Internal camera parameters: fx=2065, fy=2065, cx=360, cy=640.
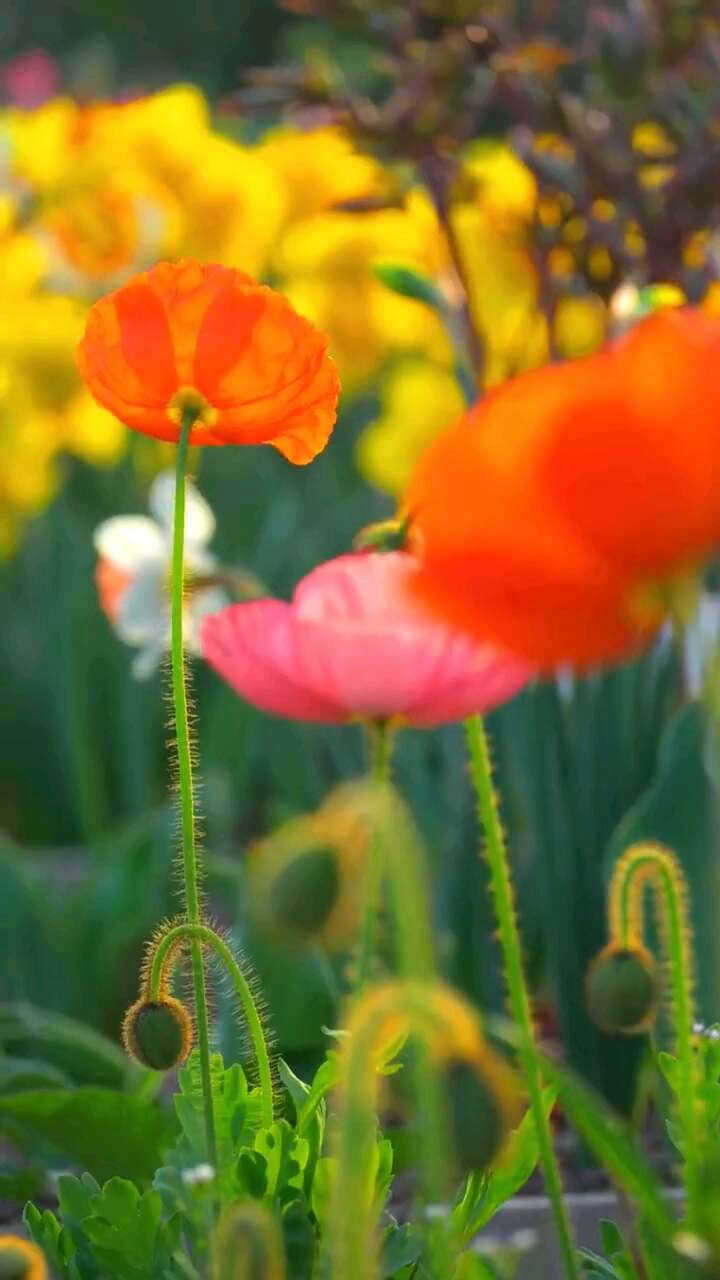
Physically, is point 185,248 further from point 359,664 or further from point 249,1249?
point 249,1249

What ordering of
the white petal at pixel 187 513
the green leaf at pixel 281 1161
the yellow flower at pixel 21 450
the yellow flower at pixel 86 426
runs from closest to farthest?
1. the green leaf at pixel 281 1161
2. the white petal at pixel 187 513
3. the yellow flower at pixel 21 450
4. the yellow flower at pixel 86 426

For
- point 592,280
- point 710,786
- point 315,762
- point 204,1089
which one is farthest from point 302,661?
point 315,762

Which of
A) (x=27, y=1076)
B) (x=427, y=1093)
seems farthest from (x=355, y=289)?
(x=427, y=1093)

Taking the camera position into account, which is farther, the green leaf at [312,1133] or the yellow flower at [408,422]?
the yellow flower at [408,422]

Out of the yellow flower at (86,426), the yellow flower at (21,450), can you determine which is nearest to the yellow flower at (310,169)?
the yellow flower at (86,426)

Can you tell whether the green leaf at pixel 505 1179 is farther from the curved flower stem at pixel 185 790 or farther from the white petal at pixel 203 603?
the white petal at pixel 203 603

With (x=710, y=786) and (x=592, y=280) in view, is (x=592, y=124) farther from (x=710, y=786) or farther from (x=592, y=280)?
(x=710, y=786)

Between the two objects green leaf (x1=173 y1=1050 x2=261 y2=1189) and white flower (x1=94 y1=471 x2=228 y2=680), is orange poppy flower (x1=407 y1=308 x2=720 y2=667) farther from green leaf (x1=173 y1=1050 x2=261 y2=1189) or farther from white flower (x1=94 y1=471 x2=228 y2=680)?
white flower (x1=94 y1=471 x2=228 y2=680)
